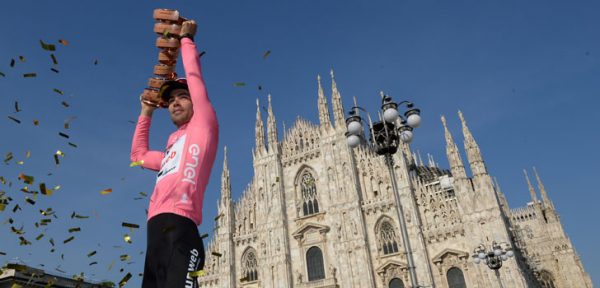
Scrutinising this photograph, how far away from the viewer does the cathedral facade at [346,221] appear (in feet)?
76.4

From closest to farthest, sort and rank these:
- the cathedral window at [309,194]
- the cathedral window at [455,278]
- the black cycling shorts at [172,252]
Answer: the black cycling shorts at [172,252], the cathedral window at [455,278], the cathedral window at [309,194]

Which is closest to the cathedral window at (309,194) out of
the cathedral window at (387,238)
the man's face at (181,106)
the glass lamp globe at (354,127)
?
the cathedral window at (387,238)

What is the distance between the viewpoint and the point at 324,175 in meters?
28.8

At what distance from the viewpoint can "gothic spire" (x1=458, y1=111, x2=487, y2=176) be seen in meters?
24.4

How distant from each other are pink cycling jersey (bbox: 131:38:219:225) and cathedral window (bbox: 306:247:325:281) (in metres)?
24.0

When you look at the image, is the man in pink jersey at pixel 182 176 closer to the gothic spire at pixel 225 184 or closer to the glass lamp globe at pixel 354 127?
the glass lamp globe at pixel 354 127

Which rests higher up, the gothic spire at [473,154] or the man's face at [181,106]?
the gothic spire at [473,154]

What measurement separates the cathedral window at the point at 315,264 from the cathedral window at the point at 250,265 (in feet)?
13.0

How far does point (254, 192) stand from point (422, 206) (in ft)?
39.8

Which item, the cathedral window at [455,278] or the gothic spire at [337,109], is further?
the gothic spire at [337,109]

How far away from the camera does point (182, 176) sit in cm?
359

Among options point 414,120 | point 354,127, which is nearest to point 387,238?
point 354,127

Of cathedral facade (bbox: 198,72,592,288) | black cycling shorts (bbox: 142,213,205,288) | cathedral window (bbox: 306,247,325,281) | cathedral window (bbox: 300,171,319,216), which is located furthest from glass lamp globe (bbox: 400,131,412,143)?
cathedral window (bbox: 300,171,319,216)

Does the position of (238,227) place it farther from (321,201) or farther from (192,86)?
(192,86)
